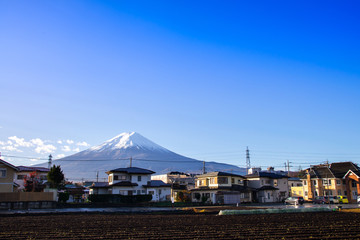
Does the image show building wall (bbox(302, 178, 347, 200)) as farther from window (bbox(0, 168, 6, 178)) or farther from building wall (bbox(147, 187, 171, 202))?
window (bbox(0, 168, 6, 178))

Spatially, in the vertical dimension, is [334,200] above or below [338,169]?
below

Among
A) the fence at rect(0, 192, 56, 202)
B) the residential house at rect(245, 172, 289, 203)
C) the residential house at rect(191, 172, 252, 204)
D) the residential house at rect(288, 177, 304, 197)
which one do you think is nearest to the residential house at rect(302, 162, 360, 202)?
the residential house at rect(288, 177, 304, 197)

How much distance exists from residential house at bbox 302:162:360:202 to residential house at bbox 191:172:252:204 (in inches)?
642

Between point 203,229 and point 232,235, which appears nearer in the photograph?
point 232,235

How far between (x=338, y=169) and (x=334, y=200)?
17744mm

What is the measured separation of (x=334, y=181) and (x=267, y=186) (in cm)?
1439

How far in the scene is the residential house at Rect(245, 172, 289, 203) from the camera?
2339 inches

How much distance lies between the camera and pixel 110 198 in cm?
4956

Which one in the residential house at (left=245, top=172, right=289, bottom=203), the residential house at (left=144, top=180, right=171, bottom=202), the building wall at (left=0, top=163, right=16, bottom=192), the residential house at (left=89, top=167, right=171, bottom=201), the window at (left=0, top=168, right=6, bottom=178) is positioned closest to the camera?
the building wall at (left=0, top=163, right=16, bottom=192)

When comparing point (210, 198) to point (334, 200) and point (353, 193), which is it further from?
point (353, 193)

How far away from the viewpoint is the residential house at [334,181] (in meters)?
61.6

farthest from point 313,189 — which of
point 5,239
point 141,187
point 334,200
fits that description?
point 5,239

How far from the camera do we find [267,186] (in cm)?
6066

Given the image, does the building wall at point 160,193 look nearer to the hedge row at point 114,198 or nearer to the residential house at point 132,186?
the residential house at point 132,186
